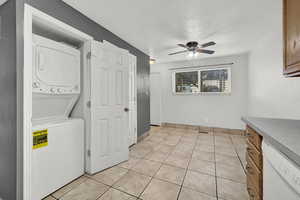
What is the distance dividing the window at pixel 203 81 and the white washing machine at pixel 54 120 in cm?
365

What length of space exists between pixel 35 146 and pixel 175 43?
10.0ft

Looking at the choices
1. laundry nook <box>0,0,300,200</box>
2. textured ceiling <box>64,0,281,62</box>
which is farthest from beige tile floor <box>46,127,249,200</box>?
textured ceiling <box>64,0,281,62</box>

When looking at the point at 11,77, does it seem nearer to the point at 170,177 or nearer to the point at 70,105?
the point at 70,105

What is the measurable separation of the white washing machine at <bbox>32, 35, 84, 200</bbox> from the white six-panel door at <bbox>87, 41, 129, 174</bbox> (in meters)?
0.21

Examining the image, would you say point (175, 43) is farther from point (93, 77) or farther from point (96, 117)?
point (96, 117)

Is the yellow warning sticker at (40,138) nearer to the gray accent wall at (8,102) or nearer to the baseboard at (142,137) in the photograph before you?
the gray accent wall at (8,102)

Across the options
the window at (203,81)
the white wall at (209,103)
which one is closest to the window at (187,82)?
the window at (203,81)

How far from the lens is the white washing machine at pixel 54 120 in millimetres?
1383

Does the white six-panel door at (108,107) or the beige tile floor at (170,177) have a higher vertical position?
the white six-panel door at (108,107)

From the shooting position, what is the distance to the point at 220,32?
96.2 inches

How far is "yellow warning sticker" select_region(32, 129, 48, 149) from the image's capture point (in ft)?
Answer: 4.42

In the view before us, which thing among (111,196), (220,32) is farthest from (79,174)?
(220,32)

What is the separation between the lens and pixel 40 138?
4.58ft

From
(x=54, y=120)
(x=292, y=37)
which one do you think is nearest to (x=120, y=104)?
(x=54, y=120)
